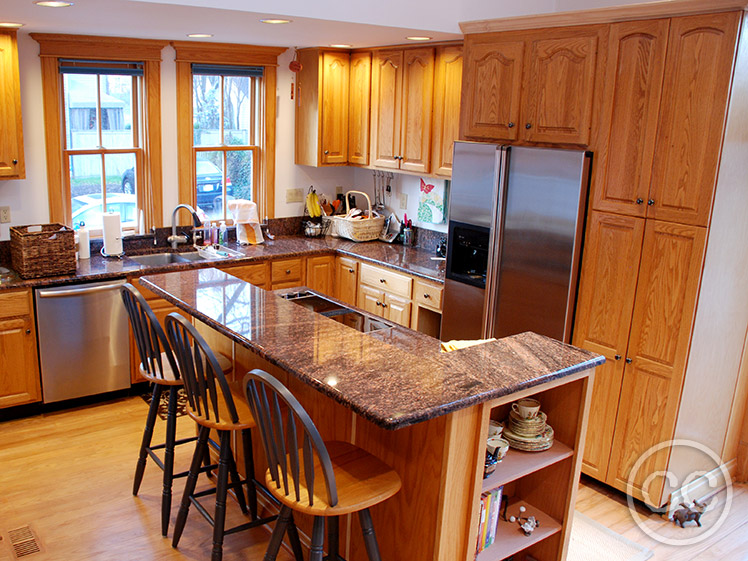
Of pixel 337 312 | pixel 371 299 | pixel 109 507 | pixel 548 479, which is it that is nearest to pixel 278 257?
pixel 371 299

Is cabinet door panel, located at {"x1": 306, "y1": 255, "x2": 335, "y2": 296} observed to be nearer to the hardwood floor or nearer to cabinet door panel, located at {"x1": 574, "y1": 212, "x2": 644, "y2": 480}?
the hardwood floor

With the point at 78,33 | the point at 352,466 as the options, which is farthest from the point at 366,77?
the point at 352,466

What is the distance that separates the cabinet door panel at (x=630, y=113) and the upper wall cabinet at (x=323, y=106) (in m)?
2.33

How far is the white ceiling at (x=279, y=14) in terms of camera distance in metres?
3.18

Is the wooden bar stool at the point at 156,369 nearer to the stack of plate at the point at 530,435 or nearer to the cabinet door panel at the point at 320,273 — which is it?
the stack of plate at the point at 530,435

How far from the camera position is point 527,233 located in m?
3.61

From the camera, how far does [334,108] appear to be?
516cm

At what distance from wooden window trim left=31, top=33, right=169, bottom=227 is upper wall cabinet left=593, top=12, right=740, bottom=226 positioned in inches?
117

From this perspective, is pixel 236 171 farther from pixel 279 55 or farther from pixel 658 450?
pixel 658 450

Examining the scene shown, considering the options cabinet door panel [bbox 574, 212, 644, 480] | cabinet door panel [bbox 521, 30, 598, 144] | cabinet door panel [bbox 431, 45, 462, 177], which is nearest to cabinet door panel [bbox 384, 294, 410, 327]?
cabinet door panel [bbox 431, 45, 462, 177]

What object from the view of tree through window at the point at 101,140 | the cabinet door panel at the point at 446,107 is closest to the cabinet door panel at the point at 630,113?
the cabinet door panel at the point at 446,107

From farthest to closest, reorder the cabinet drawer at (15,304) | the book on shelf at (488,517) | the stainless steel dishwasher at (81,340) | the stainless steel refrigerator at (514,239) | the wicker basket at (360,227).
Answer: the wicker basket at (360,227)
the stainless steel dishwasher at (81,340)
the cabinet drawer at (15,304)
the stainless steel refrigerator at (514,239)
the book on shelf at (488,517)

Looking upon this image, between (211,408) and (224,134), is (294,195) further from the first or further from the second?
(211,408)

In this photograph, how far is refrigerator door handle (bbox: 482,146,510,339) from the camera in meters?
3.65
